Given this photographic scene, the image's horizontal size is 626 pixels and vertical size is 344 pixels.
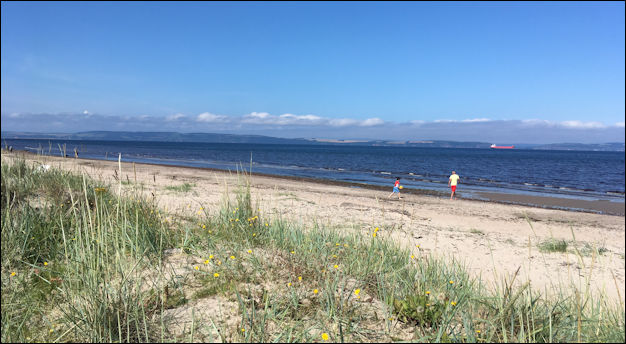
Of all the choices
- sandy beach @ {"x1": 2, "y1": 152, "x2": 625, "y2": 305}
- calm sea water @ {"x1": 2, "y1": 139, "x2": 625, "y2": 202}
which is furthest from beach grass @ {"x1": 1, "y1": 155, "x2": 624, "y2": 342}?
calm sea water @ {"x1": 2, "y1": 139, "x2": 625, "y2": 202}

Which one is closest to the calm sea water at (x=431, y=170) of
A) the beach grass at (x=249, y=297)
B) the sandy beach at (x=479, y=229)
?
the beach grass at (x=249, y=297)

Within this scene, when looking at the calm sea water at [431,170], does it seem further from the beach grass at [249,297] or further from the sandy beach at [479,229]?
the sandy beach at [479,229]

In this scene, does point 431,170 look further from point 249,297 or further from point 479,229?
point 249,297

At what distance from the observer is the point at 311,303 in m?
2.99

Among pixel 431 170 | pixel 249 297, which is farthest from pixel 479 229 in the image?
pixel 431 170

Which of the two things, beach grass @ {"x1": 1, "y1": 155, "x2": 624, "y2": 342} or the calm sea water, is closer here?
beach grass @ {"x1": 1, "y1": 155, "x2": 624, "y2": 342}

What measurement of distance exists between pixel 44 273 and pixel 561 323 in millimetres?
4682

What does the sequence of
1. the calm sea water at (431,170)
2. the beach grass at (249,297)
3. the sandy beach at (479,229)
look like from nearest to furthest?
the beach grass at (249,297), the sandy beach at (479,229), the calm sea water at (431,170)

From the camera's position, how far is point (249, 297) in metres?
2.98

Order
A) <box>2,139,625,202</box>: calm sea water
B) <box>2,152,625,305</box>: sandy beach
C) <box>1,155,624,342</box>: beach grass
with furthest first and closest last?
<box>2,139,625,202</box>: calm sea water < <box>2,152,625,305</box>: sandy beach < <box>1,155,624,342</box>: beach grass

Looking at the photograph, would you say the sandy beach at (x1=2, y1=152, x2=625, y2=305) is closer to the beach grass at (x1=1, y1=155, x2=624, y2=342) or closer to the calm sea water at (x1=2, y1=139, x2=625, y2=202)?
the beach grass at (x1=1, y1=155, x2=624, y2=342)

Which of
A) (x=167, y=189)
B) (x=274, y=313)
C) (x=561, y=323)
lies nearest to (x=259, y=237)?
(x=274, y=313)

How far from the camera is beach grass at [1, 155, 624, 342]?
2.56m

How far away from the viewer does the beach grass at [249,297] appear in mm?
2562
